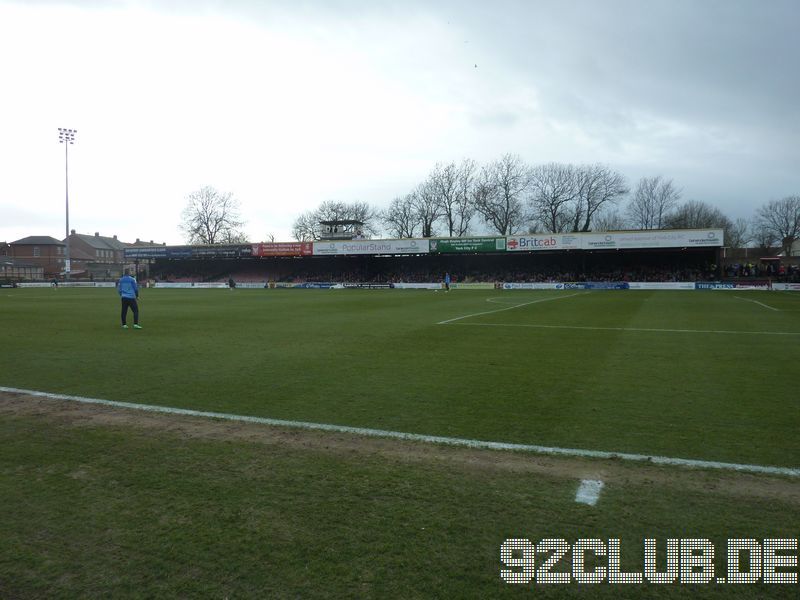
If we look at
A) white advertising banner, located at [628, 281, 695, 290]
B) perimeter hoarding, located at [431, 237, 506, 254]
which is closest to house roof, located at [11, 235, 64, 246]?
perimeter hoarding, located at [431, 237, 506, 254]

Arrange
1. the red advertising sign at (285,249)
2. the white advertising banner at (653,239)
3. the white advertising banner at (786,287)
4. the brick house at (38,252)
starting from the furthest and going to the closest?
1. the brick house at (38,252)
2. the red advertising sign at (285,249)
3. the white advertising banner at (653,239)
4. the white advertising banner at (786,287)

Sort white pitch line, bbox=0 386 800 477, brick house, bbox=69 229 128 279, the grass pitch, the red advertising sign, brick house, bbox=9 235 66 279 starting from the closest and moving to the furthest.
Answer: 1. the grass pitch
2. white pitch line, bbox=0 386 800 477
3. the red advertising sign
4. brick house, bbox=9 235 66 279
5. brick house, bbox=69 229 128 279

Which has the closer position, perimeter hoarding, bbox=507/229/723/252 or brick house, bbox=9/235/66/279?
perimeter hoarding, bbox=507/229/723/252

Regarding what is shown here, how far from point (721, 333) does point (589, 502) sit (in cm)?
1333

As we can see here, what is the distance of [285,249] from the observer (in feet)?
199

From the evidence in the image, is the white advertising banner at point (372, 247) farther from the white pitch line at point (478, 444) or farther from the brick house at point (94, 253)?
the brick house at point (94, 253)

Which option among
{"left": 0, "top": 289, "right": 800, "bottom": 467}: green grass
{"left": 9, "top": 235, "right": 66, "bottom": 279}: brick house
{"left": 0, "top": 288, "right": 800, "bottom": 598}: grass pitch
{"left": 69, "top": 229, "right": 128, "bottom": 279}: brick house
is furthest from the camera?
{"left": 69, "top": 229, "right": 128, "bottom": 279}: brick house

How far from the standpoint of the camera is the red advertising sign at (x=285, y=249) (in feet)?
198

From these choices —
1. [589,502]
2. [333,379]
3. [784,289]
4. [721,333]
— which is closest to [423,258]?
[784,289]

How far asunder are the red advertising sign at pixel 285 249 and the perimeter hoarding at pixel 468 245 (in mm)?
15785

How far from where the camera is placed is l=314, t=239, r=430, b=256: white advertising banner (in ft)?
183

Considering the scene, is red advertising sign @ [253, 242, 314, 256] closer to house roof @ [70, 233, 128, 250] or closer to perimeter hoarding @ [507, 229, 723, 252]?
perimeter hoarding @ [507, 229, 723, 252]

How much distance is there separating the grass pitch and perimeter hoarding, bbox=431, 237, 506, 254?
43.7 metres

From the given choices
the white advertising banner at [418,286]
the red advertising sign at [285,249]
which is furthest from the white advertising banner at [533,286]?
the red advertising sign at [285,249]
